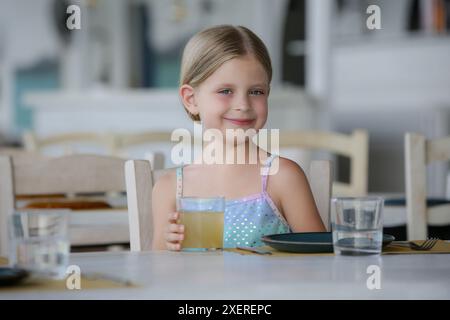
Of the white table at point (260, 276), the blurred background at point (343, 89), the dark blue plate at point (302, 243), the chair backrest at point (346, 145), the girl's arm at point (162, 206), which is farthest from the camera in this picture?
the blurred background at point (343, 89)

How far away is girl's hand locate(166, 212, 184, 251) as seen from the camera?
3.59 feet

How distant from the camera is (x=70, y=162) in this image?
1.60m

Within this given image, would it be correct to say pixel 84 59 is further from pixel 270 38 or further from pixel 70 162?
pixel 70 162

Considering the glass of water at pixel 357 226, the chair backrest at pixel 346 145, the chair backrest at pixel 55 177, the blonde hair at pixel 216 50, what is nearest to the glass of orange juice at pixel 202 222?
the glass of water at pixel 357 226

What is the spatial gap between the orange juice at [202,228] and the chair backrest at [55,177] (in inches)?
19.3

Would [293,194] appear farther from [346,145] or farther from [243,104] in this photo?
[346,145]

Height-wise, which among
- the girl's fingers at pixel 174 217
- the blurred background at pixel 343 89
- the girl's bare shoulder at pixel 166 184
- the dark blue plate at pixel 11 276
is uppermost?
the blurred background at pixel 343 89

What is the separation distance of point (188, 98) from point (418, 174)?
0.44m

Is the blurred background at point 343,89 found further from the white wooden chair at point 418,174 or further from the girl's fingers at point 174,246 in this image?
the girl's fingers at point 174,246

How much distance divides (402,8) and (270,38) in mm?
882

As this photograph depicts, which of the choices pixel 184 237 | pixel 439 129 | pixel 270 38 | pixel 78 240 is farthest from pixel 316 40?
pixel 184 237

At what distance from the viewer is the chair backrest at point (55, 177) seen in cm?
149

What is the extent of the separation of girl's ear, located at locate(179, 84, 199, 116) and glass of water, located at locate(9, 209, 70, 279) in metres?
0.52

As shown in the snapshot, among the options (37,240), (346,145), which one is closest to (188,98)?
(37,240)
